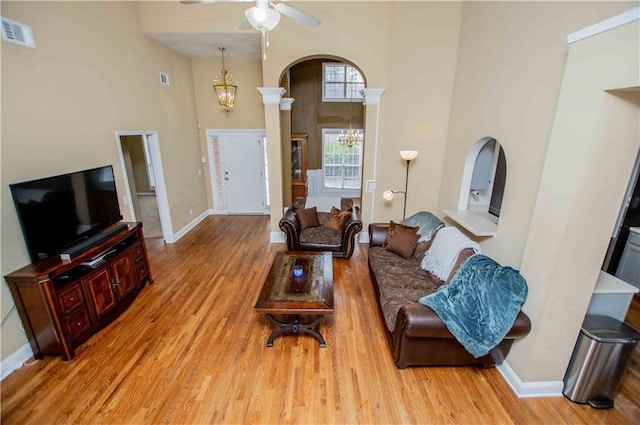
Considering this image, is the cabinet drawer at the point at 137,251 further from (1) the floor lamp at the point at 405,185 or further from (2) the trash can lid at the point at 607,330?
(2) the trash can lid at the point at 607,330

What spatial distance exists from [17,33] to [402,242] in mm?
4594

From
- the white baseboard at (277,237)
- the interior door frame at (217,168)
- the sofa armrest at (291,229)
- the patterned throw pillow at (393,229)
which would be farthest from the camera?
the interior door frame at (217,168)

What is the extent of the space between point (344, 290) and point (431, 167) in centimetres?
250

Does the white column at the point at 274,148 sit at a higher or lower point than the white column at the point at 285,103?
lower

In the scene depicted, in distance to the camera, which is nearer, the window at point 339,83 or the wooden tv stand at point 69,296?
the wooden tv stand at point 69,296

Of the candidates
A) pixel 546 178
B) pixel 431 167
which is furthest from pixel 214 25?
pixel 546 178

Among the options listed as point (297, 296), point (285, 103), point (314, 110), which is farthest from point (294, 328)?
point (314, 110)

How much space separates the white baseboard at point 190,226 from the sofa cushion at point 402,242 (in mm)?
4079

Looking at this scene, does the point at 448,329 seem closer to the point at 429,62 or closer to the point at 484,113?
the point at 484,113

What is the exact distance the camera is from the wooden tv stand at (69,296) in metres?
2.45

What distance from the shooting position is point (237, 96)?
622cm

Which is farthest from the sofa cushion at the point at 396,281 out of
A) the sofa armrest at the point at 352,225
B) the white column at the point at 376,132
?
the white column at the point at 376,132

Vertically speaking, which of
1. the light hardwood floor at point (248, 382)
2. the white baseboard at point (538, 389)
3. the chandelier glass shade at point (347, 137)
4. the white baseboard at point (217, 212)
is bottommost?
the light hardwood floor at point (248, 382)

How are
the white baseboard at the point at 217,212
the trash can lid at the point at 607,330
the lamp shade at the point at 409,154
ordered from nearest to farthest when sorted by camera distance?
1. the trash can lid at the point at 607,330
2. the lamp shade at the point at 409,154
3. the white baseboard at the point at 217,212
